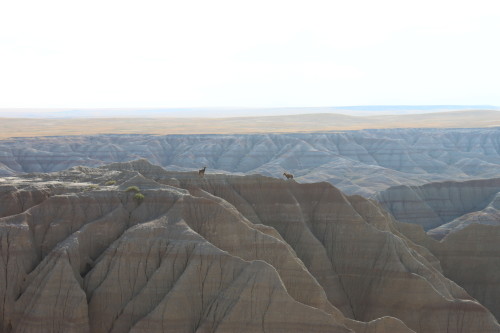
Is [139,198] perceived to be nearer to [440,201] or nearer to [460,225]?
[460,225]

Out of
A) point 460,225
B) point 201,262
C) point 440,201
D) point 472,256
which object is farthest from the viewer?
point 440,201

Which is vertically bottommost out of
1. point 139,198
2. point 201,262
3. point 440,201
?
point 440,201

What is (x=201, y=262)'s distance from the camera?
144 ft

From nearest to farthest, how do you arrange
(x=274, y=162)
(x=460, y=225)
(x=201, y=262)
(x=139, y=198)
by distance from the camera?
(x=201, y=262)
(x=139, y=198)
(x=460, y=225)
(x=274, y=162)

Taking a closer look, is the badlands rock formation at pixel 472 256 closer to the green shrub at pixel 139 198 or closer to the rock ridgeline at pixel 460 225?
the rock ridgeline at pixel 460 225

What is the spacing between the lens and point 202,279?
43.7 metres

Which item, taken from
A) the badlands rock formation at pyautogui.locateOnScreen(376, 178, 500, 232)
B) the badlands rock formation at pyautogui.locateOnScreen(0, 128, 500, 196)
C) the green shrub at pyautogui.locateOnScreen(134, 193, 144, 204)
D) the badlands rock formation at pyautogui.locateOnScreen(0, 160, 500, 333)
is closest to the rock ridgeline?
Answer: the badlands rock formation at pyautogui.locateOnScreen(376, 178, 500, 232)

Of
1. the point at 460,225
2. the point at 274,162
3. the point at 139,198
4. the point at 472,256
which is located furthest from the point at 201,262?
the point at 274,162

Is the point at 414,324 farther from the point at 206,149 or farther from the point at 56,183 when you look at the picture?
the point at 206,149

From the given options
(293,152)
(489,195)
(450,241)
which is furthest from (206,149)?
(450,241)

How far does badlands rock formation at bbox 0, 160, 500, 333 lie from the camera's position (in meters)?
42.6

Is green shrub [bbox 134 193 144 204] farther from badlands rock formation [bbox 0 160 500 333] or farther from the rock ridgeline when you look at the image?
the rock ridgeline

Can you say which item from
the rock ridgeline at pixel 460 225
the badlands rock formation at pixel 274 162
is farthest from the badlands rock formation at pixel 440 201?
the badlands rock formation at pixel 274 162

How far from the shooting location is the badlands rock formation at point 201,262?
140 ft
